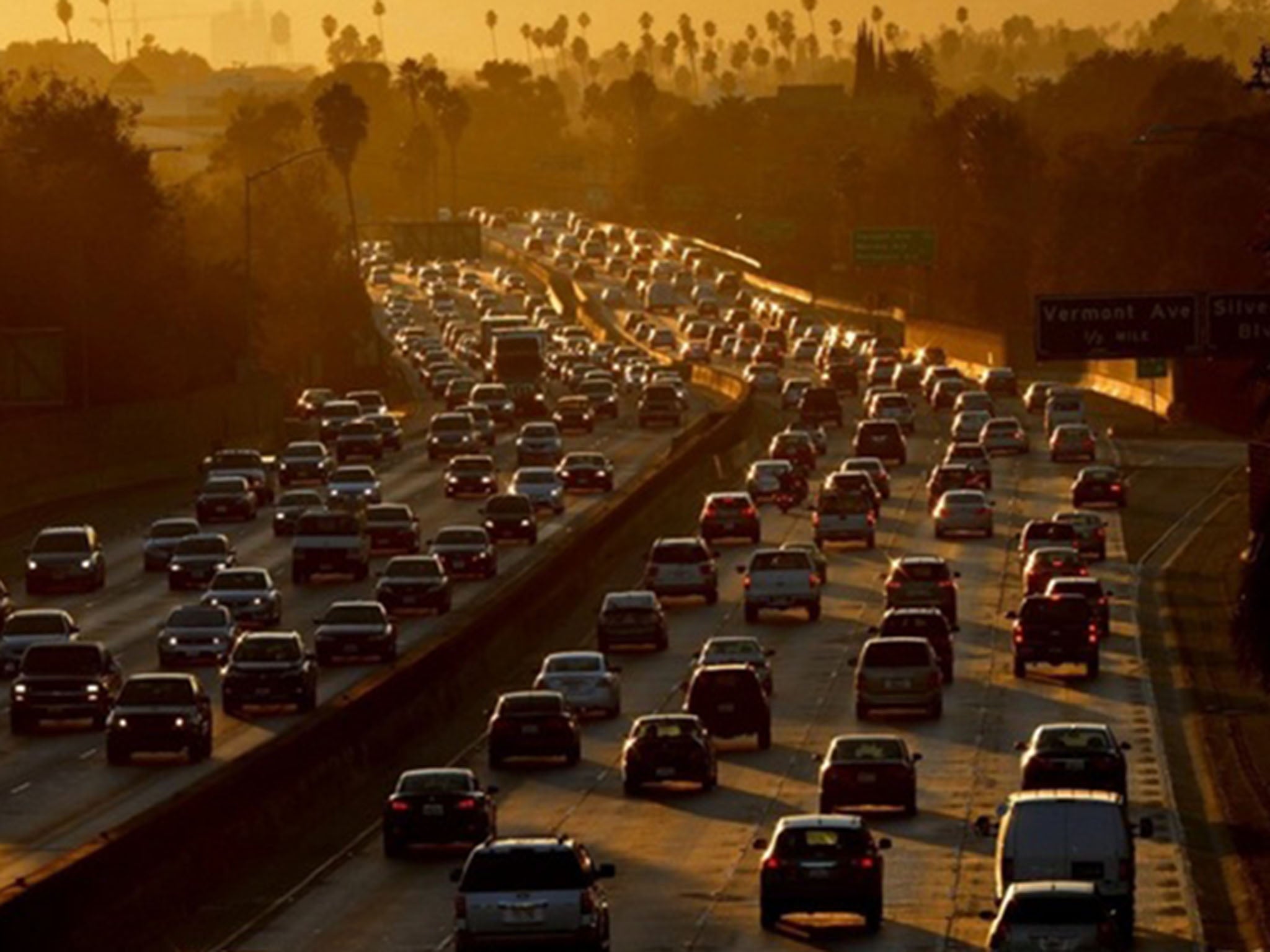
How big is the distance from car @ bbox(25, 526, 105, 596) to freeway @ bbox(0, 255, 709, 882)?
1.25 feet

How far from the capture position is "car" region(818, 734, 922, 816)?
50406 mm

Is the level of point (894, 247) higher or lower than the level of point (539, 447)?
lower

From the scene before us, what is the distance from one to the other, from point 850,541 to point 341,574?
51.9 ft

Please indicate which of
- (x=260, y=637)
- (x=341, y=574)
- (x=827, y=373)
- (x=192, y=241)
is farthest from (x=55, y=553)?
(x=192, y=241)

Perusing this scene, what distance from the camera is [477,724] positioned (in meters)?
65.6

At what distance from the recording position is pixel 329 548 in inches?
3383

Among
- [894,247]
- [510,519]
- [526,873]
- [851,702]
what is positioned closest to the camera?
[526,873]

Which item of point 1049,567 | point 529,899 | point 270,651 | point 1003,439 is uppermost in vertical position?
point 529,899

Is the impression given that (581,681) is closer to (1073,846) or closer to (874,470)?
(1073,846)

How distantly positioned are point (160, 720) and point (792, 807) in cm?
964

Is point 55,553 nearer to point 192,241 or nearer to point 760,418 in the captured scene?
point 760,418

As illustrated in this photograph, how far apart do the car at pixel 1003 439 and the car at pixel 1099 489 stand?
16.5 metres

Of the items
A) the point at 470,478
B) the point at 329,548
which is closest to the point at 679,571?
the point at 329,548

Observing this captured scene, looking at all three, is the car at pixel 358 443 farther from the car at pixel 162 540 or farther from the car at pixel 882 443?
the car at pixel 162 540
